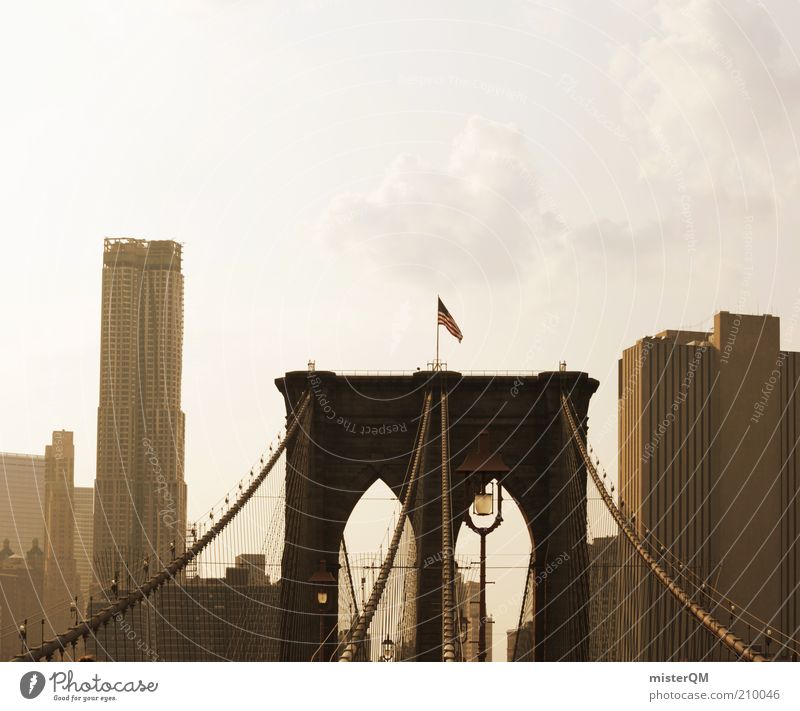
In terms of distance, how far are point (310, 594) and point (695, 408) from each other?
371 ft

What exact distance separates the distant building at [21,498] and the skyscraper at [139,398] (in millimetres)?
6394

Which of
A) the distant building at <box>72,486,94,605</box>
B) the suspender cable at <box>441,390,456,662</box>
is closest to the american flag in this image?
the suspender cable at <box>441,390,456,662</box>

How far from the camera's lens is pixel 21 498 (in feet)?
491

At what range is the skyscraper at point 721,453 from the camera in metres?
133

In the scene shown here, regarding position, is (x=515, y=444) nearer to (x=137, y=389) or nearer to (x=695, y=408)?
(x=137, y=389)

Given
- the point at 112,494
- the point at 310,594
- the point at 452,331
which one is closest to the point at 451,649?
the point at 452,331

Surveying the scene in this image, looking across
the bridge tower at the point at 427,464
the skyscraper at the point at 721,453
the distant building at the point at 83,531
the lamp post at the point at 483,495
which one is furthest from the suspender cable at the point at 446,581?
the skyscraper at the point at 721,453

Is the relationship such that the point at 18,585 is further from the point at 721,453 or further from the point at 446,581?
the point at 446,581

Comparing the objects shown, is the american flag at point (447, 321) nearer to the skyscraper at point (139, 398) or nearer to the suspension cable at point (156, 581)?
the suspension cable at point (156, 581)

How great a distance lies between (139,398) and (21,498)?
52261mm

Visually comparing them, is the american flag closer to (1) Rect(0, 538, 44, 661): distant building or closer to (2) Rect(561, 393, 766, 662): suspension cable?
(2) Rect(561, 393, 766, 662): suspension cable

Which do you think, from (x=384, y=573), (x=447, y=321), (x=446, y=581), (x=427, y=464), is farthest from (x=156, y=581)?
(x=427, y=464)

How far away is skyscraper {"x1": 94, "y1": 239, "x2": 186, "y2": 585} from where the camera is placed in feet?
231

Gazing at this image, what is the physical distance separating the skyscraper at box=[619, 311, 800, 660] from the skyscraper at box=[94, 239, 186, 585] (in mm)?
44896
